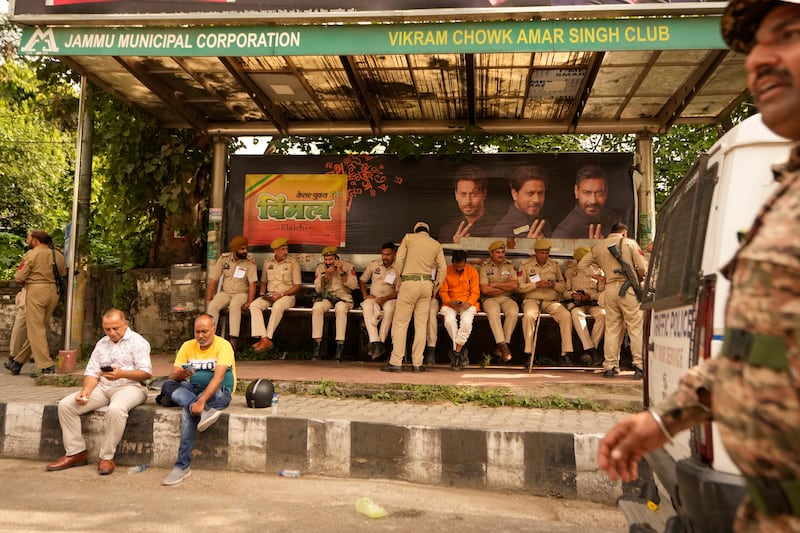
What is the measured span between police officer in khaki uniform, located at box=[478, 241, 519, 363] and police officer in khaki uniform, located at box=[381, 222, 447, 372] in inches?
42.7

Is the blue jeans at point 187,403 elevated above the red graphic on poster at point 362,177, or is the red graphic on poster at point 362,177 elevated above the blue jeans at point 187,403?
the red graphic on poster at point 362,177

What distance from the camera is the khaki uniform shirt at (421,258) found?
788 cm

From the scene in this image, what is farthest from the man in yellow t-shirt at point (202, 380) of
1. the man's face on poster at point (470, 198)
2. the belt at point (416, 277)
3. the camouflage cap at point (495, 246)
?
the man's face on poster at point (470, 198)

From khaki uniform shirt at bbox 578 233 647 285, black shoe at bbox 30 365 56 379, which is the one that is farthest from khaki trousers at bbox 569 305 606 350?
black shoe at bbox 30 365 56 379

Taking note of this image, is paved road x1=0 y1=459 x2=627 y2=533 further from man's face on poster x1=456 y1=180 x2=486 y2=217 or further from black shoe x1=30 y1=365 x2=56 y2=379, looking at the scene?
man's face on poster x1=456 y1=180 x2=486 y2=217

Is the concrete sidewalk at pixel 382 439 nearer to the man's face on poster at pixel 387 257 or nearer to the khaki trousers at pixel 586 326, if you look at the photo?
the khaki trousers at pixel 586 326

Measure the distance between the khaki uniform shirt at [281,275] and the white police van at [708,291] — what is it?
6775 mm

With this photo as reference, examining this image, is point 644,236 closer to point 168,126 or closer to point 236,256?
point 236,256

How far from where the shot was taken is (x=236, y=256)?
942 cm

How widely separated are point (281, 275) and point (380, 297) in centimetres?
156

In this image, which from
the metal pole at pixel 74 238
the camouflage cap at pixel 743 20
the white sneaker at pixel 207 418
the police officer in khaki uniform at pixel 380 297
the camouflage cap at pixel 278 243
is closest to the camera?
the camouflage cap at pixel 743 20

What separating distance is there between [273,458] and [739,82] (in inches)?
263

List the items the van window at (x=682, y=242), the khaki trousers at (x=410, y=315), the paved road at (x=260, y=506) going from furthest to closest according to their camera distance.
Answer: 1. the khaki trousers at (x=410, y=315)
2. the paved road at (x=260, y=506)
3. the van window at (x=682, y=242)

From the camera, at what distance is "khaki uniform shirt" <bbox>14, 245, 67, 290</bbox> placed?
823cm
